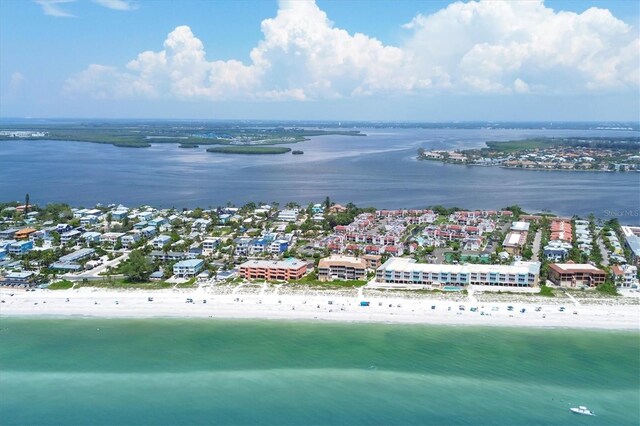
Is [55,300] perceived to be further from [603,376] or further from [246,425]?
[603,376]

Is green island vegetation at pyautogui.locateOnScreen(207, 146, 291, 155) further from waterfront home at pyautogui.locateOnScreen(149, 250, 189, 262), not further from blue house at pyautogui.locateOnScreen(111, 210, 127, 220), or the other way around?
waterfront home at pyautogui.locateOnScreen(149, 250, 189, 262)

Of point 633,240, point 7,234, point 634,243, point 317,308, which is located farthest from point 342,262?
point 7,234

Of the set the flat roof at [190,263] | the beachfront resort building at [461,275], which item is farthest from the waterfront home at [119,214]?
the beachfront resort building at [461,275]

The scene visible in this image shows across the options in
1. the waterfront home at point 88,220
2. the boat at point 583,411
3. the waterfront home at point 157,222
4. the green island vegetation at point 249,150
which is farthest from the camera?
the green island vegetation at point 249,150

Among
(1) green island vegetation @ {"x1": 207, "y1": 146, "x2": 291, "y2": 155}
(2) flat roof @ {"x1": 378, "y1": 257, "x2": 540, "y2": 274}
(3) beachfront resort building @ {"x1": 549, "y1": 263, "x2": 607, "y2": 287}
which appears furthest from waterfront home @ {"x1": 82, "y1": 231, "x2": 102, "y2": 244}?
(1) green island vegetation @ {"x1": 207, "y1": 146, "x2": 291, "y2": 155}

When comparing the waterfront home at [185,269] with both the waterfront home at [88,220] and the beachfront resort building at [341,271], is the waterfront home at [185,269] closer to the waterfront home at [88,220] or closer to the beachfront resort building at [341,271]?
the beachfront resort building at [341,271]

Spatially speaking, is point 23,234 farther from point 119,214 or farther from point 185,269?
point 185,269
